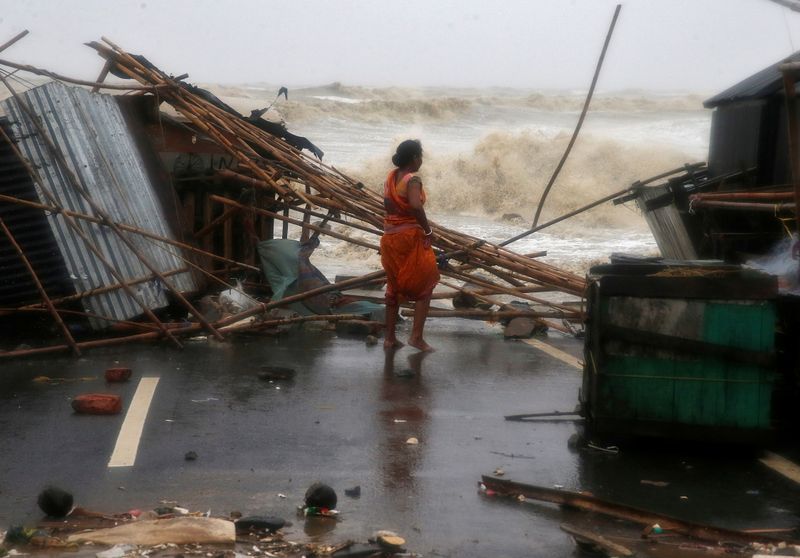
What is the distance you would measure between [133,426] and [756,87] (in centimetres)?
701

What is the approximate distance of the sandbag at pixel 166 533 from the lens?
454cm

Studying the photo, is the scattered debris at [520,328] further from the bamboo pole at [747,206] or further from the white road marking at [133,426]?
the white road marking at [133,426]

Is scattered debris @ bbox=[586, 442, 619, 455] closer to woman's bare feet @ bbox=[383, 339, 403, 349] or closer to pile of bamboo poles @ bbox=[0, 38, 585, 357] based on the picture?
woman's bare feet @ bbox=[383, 339, 403, 349]

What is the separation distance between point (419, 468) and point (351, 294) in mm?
6502

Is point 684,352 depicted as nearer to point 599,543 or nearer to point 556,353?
point 599,543

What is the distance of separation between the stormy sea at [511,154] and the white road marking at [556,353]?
5.39 m

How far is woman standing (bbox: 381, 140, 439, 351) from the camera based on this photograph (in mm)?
9461

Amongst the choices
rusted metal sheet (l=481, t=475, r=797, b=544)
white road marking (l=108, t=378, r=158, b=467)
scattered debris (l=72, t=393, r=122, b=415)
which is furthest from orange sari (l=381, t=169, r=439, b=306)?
rusted metal sheet (l=481, t=475, r=797, b=544)

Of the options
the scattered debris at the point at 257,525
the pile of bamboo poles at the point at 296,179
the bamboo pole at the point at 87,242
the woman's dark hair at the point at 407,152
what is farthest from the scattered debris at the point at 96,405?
the pile of bamboo poles at the point at 296,179

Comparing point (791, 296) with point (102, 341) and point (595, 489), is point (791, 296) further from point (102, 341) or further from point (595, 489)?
point (102, 341)

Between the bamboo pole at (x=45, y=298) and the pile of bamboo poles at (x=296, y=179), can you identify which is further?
the pile of bamboo poles at (x=296, y=179)

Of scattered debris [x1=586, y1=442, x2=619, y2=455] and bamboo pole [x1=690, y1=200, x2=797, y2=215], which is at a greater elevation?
bamboo pole [x1=690, y1=200, x2=797, y2=215]

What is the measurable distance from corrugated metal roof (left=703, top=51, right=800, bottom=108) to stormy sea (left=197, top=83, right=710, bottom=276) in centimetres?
576

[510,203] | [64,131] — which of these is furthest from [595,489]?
[510,203]
